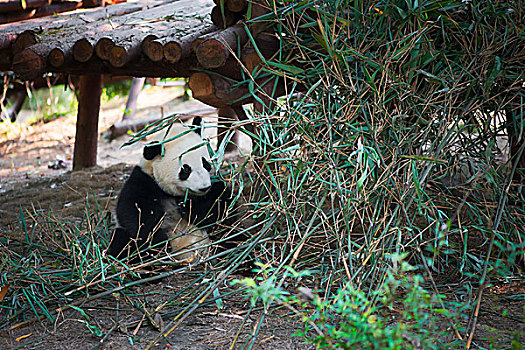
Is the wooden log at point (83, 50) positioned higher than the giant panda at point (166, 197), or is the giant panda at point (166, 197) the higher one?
the wooden log at point (83, 50)

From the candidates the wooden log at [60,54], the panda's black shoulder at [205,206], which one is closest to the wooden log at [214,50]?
the panda's black shoulder at [205,206]

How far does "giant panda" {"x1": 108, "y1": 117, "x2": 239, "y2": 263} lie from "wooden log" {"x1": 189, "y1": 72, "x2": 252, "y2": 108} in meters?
0.26

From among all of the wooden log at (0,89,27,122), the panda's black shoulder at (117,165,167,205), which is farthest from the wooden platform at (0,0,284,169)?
the wooden log at (0,89,27,122)

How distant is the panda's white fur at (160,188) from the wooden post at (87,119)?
105 inches

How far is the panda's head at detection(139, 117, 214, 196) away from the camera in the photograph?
253 cm

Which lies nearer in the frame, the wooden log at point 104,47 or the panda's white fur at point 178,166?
the panda's white fur at point 178,166

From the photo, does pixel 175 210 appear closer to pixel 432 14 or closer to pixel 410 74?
pixel 410 74

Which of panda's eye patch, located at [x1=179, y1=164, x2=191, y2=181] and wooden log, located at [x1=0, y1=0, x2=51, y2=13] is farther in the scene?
wooden log, located at [x1=0, y1=0, x2=51, y2=13]

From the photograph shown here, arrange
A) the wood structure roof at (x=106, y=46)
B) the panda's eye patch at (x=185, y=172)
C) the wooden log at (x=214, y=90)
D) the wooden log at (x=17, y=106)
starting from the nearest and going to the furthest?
the panda's eye patch at (x=185, y=172) → the wooden log at (x=214, y=90) → the wood structure roof at (x=106, y=46) → the wooden log at (x=17, y=106)

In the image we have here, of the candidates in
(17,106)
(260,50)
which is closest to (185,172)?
(260,50)

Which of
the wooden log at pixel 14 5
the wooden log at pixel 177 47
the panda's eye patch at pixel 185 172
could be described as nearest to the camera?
the panda's eye patch at pixel 185 172

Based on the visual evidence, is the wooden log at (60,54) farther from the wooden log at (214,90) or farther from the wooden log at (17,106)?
the wooden log at (17,106)

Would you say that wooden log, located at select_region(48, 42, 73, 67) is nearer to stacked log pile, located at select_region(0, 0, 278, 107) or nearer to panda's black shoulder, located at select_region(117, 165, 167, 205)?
stacked log pile, located at select_region(0, 0, 278, 107)

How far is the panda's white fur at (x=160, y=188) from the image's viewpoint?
254 cm
